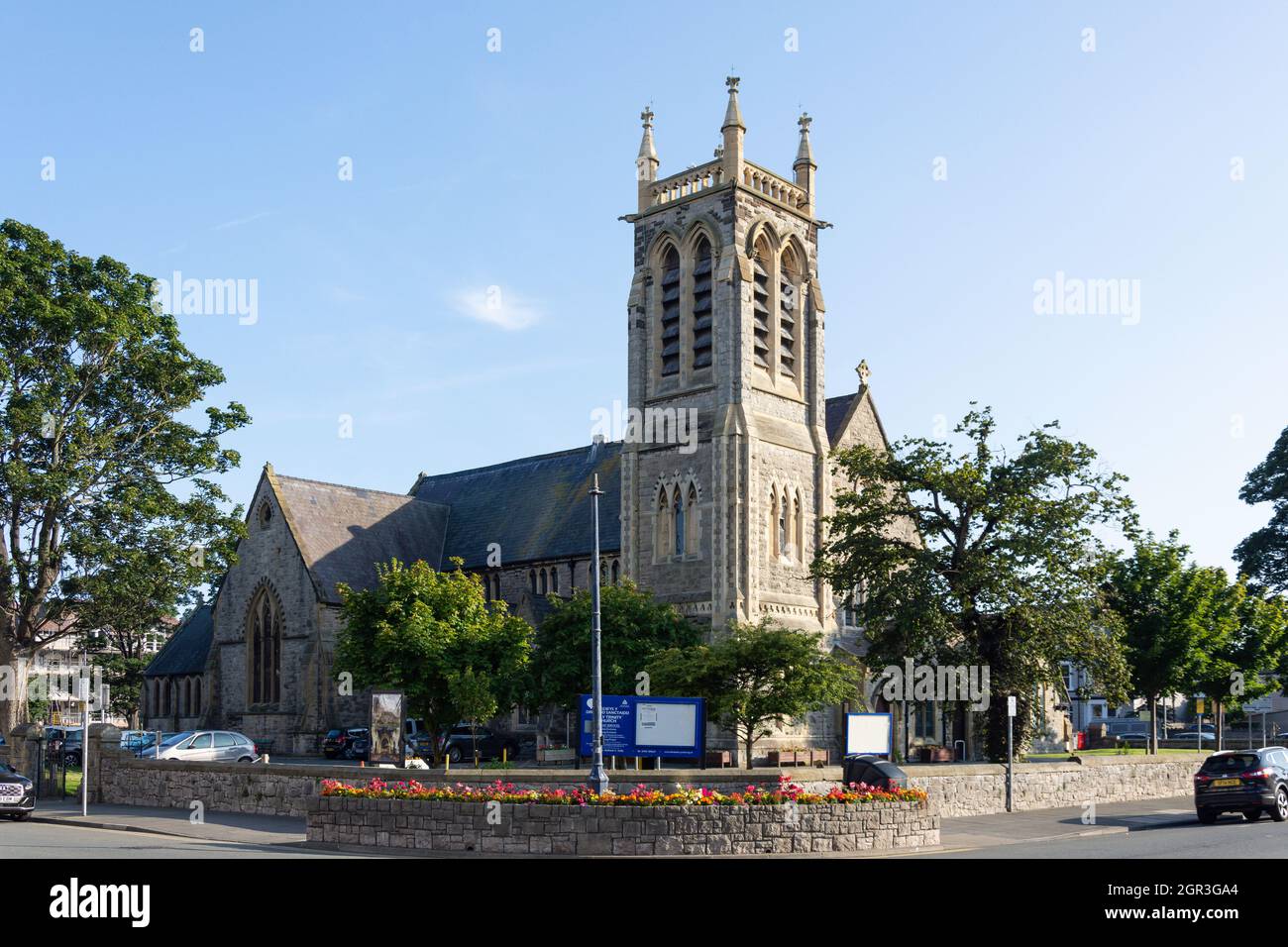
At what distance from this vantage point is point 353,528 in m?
54.5

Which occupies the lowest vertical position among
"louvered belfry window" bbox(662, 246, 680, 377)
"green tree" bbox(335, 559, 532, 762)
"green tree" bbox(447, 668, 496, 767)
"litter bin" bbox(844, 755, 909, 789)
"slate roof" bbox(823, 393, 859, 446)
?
"litter bin" bbox(844, 755, 909, 789)

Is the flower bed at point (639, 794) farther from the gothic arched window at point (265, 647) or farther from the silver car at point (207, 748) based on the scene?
the gothic arched window at point (265, 647)

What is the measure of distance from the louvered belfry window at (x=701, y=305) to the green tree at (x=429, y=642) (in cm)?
1350

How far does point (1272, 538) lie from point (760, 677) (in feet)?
152

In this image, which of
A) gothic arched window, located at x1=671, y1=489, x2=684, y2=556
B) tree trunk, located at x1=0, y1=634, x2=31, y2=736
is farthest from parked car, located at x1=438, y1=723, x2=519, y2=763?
tree trunk, located at x1=0, y1=634, x2=31, y2=736

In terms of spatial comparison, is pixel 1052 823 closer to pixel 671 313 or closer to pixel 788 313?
pixel 788 313

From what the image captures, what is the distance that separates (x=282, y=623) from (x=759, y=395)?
2244cm

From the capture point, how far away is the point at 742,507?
4259cm

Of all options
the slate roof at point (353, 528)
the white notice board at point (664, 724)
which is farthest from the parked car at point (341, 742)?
the white notice board at point (664, 724)

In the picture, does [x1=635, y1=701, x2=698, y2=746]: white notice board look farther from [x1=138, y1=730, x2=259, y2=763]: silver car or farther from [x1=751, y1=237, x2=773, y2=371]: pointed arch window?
[x1=751, y1=237, x2=773, y2=371]: pointed arch window

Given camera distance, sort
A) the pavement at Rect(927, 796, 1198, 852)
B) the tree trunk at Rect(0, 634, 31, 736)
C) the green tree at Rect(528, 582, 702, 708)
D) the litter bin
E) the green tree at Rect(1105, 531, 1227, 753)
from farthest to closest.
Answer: the green tree at Rect(1105, 531, 1227, 753), the green tree at Rect(528, 582, 702, 708), the tree trunk at Rect(0, 634, 31, 736), the pavement at Rect(927, 796, 1198, 852), the litter bin

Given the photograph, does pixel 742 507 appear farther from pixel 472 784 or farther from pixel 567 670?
pixel 472 784

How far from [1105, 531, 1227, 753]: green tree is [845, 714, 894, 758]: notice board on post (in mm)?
16140

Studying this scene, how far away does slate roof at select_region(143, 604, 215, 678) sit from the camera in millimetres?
58469
